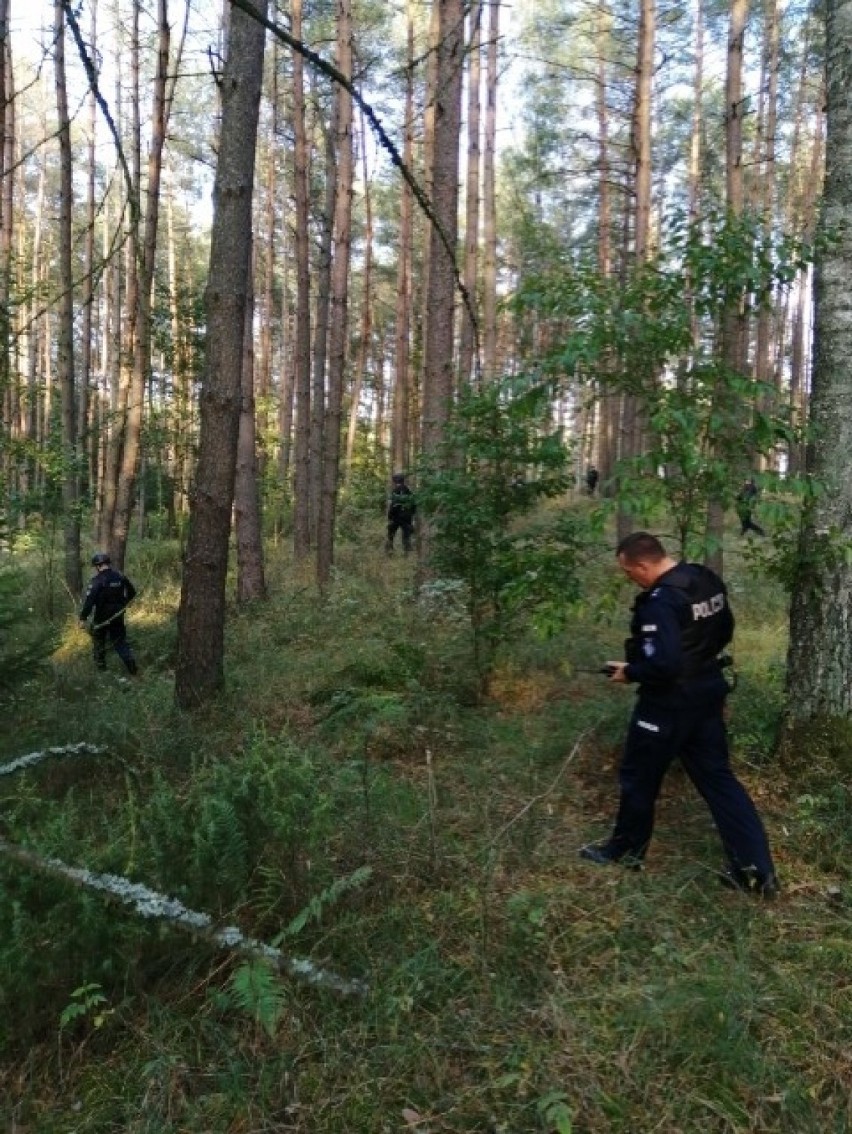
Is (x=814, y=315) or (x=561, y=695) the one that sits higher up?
(x=814, y=315)

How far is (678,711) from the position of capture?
397 cm

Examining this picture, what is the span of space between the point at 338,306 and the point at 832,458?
10.1m

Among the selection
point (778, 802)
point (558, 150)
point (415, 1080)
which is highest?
point (558, 150)

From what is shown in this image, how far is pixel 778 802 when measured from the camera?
14.8 feet

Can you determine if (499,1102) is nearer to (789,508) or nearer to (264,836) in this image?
(264,836)

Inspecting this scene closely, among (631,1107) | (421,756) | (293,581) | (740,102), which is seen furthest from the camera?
(293,581)

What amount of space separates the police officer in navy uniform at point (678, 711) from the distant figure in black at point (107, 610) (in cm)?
652

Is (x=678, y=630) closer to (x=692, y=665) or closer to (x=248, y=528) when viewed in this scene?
(x=692, y=665)

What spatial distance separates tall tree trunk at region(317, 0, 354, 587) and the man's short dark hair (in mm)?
8808

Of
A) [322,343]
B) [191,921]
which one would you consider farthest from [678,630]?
[322,343]

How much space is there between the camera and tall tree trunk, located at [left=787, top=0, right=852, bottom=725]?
4.47 m

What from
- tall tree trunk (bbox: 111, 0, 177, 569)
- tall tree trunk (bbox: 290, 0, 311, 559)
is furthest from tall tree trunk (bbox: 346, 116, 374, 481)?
tall tree trunk (bbox: 111, 0, 177, 569)

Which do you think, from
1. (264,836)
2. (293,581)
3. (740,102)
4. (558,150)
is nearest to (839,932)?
(264,836)

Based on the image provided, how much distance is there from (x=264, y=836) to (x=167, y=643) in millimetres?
6795
